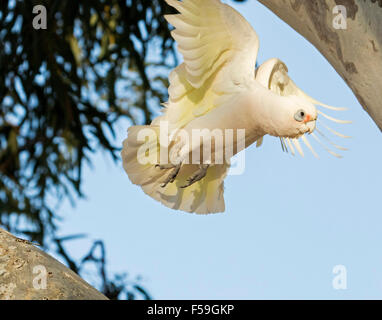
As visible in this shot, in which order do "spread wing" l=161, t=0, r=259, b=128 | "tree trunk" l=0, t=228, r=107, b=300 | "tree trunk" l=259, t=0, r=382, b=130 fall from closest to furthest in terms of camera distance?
"tree trunk" l=259, t=0, r=382, b=130 → "spread wing" l=161, t=0, r=259, b=128 → "tree trunk" l=0, t=228, r=107, b=300

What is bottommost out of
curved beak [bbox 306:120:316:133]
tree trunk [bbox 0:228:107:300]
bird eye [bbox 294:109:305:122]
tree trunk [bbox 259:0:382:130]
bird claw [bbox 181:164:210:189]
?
tree trunk [bbox 0:228:107:300]

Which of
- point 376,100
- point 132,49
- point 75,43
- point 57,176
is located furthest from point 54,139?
point 376,100

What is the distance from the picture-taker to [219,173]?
5.61 feet

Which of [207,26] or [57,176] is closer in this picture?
[207,26]

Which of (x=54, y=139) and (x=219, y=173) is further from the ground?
(x=54, y=139)

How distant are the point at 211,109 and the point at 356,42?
39 centimetres

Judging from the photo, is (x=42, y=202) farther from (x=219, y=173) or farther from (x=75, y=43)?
(x=219, y=173)

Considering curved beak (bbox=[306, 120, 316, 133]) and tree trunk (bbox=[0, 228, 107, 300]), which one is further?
tree trunk (bbox=[0, 228, 107, 300])

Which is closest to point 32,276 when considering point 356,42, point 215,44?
point 215,44

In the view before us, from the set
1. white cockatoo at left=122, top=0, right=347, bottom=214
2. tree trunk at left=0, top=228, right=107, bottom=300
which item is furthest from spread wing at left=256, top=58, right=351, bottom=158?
tree trunk at left=0, top=228, right=107, bottom=300

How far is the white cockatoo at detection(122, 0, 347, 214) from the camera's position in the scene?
1520 mm

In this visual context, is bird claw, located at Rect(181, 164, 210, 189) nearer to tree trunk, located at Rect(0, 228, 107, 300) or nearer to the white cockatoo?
the white cockatoo

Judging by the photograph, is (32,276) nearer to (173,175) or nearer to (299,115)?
(173,175)

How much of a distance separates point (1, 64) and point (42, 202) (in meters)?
1.09
